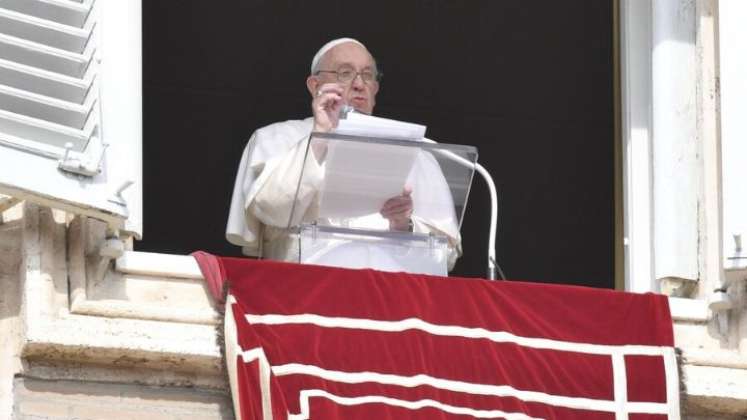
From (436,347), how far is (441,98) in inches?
118

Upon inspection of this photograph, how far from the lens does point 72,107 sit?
8.98 m

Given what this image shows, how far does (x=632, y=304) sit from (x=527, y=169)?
2.76 meters

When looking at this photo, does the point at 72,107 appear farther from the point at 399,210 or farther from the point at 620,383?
the point at 620,383

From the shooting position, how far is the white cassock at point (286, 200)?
947 cm

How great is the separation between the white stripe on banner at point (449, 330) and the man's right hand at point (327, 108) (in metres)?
0.73

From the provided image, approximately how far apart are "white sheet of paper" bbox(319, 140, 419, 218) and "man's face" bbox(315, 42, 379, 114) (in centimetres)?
78

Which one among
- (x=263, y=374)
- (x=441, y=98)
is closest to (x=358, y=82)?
(x=263, y=374)

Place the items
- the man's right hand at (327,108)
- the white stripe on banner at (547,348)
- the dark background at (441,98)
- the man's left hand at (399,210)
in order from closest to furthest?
1. the white stripe on banner at (547,348)
2. the man's left hand at (399,210)
3. the man's right hand at (327,108)
4. the dark background at (441,98)

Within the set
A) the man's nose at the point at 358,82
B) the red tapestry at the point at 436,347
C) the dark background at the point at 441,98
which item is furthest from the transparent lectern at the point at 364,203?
the dark background at the point at 441,98

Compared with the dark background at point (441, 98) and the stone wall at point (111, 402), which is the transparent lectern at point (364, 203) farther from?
the dark background at point (441, 98)

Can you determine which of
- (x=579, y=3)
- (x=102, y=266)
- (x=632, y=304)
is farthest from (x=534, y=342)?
(x=579, y=3)

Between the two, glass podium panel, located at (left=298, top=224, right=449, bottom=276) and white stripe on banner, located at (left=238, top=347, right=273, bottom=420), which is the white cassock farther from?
white stripe on banner, located at (left=238, top=347, right=273, bottom=420)

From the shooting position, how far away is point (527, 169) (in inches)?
473

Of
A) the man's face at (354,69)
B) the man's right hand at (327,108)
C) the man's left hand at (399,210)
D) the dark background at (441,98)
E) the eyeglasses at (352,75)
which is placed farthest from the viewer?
the dark background at (441,98)
